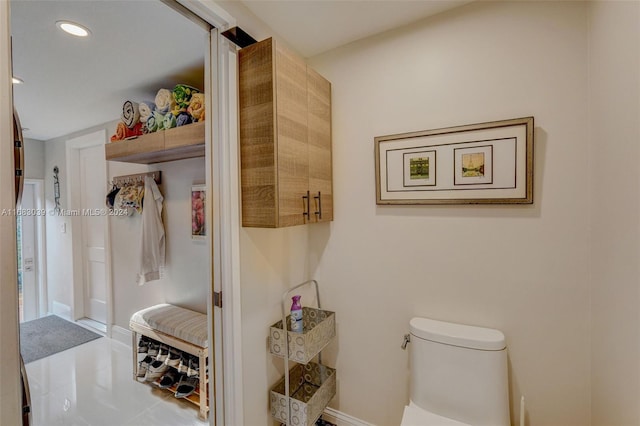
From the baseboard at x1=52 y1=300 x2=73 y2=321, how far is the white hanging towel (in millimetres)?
475

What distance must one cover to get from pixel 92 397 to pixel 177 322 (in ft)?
2.44

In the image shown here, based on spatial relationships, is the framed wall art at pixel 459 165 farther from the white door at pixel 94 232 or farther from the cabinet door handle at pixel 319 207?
the white door at pixel 94 232

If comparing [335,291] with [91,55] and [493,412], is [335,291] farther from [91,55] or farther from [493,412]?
[91,55]

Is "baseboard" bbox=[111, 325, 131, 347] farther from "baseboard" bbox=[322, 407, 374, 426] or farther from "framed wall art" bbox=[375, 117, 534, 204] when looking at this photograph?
"framed wall art" bbox=[375, 117, 534, 204]

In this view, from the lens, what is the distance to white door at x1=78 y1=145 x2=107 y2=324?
2.28m

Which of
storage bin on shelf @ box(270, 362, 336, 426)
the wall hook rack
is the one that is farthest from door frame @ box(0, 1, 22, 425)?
the wall hook rack

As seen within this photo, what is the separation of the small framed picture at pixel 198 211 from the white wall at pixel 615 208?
7.63ft

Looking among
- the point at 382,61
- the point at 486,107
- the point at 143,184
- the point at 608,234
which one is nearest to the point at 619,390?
the point at 608,234

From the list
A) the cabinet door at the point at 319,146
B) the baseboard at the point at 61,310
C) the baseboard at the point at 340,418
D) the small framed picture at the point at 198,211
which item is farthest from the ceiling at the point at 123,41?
the baseboard at the point at 340,418

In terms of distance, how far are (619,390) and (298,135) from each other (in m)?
1.55

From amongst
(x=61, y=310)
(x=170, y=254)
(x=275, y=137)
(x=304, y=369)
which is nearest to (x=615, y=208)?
(x=275, y=137)

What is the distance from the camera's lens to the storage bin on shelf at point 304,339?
145 centimetres

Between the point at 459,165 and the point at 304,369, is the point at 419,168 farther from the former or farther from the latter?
the point at 304,369

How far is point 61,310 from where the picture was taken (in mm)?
1910
